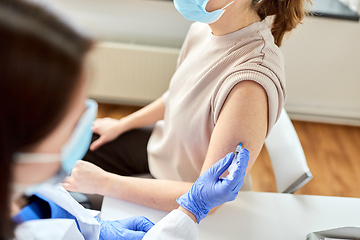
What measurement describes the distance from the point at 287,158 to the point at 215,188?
41 centimetres

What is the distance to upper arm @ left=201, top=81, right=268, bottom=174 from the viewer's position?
2.51 ft

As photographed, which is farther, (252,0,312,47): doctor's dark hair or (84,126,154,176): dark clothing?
(84,126,154,176): dark clothing

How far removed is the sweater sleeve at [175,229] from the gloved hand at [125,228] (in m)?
0.07

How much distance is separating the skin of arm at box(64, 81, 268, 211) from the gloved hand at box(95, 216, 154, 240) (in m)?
0.07

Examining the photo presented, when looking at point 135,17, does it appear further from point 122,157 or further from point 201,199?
point 201,199

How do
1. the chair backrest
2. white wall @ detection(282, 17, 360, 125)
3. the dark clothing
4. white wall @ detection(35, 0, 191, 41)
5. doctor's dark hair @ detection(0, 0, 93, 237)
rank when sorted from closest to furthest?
1. doctor's dark hair @ detection(0, 0, 93, 237)
2. the chair backrest
3. the dark clothing
4. white wall @ detection(35, 0, 191, 41)
5. white wall @ detection(282, 17, 360, 125)

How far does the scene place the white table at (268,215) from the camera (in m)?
0.80

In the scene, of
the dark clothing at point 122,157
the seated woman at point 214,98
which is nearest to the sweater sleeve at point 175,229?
the seated woman at point 214,98

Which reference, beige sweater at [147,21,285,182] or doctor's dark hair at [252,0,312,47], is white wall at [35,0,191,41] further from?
doctor's dark hair at [252,0,312,47]

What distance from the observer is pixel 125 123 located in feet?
4.15

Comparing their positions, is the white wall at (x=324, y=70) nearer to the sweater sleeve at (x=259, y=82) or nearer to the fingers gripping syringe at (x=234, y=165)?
the sweater sleeve at (x=259, y=82)

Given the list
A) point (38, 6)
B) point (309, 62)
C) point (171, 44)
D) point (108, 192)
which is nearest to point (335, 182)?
point (309, 62)

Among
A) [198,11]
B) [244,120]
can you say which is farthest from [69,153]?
[198,11]

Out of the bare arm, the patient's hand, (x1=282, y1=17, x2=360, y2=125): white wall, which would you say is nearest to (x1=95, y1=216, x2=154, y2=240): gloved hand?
the patient's hand
